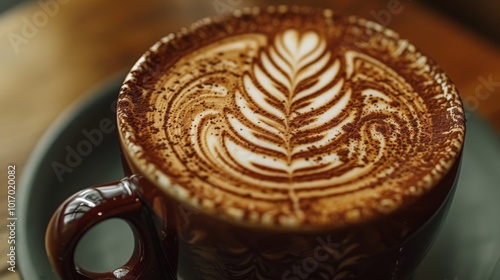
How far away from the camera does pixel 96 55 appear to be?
4.02 feet

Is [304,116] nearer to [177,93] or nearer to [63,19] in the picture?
[177,93]

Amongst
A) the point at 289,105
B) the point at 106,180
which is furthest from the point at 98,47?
the point at 289,105

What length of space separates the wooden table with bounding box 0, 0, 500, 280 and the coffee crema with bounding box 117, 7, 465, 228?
293mm

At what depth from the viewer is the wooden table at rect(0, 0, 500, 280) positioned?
111 cm

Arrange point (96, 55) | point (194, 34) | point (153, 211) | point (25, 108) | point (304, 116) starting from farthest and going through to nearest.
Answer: point (96, 55), point (25, 108), point (194, 34), point (304, 116), point (153, 211)

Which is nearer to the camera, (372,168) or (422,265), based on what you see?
(372,168)

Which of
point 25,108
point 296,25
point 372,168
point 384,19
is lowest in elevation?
point 372,168

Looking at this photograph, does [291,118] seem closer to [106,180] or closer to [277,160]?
[277,160]

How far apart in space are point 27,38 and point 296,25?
585 millimetres

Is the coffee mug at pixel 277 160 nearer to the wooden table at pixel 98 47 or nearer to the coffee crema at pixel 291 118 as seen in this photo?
the coffee crema at pixel 291 118

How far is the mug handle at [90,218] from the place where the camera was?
0.67m

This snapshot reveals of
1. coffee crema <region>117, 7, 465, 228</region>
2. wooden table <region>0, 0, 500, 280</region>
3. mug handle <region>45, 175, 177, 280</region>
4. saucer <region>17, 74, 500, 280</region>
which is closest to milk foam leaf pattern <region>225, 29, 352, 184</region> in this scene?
coffee crema <region>117, 7, 465, 228</region>

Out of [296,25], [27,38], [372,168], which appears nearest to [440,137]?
[372,168]

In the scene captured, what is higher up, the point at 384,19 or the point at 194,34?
the point at 384,19
